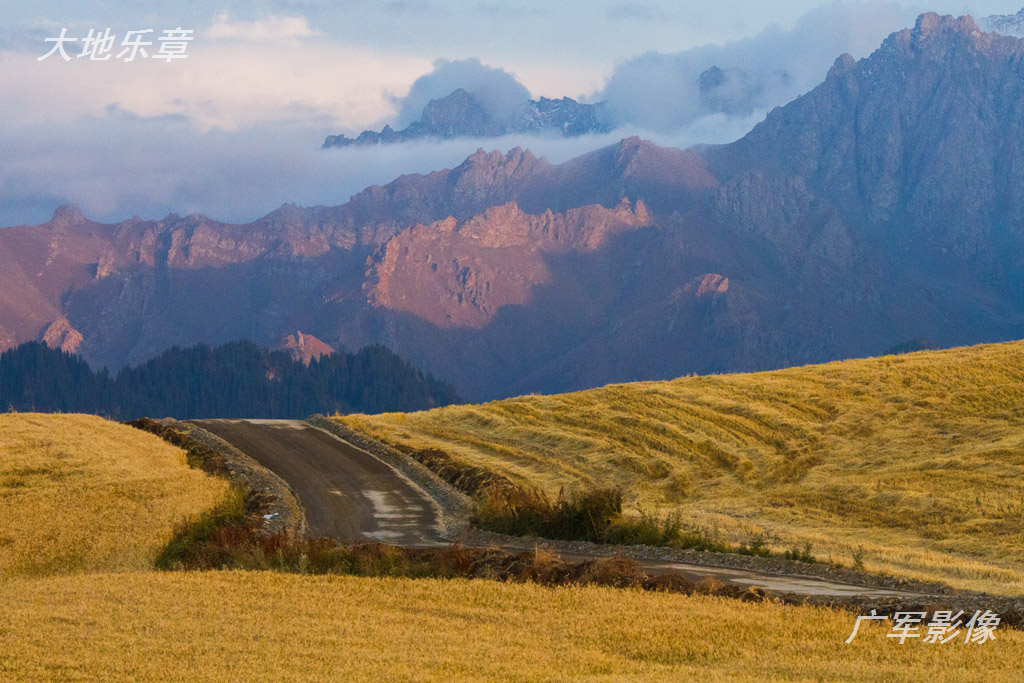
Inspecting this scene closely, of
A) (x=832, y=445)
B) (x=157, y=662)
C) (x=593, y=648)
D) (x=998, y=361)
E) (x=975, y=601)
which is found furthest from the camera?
(x=998, y=361)

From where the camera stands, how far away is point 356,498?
35.4 meters

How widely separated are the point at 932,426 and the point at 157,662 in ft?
125

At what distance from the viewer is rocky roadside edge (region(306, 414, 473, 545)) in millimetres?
31344

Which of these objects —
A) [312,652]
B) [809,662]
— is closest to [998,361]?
[809,662]

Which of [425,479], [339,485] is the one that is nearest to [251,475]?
[339,485]

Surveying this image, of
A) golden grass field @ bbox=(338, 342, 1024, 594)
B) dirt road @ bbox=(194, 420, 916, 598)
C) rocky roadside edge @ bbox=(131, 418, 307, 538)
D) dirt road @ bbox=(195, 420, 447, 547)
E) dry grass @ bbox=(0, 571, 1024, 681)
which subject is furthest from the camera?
rocky roadside edge @ bbox=(131, 418, 307, 538)

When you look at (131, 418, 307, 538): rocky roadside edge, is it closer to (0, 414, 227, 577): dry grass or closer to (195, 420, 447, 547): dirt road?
(195, 420, 447, 547): dirt road

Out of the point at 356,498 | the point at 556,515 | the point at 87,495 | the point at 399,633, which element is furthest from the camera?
the point at 356,498

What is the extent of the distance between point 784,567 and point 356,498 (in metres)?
16.3

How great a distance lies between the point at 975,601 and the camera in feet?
61.1

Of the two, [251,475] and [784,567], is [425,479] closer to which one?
[251,475]

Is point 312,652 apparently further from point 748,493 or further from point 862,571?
point 748,493

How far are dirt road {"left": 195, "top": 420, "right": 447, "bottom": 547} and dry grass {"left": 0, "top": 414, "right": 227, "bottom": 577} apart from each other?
3360mm

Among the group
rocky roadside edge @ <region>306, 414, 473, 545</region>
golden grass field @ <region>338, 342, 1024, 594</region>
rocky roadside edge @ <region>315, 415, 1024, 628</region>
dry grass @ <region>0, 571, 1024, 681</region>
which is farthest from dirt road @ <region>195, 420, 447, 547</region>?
dry grass @ <region>0, 571, 1024, 681</region>
